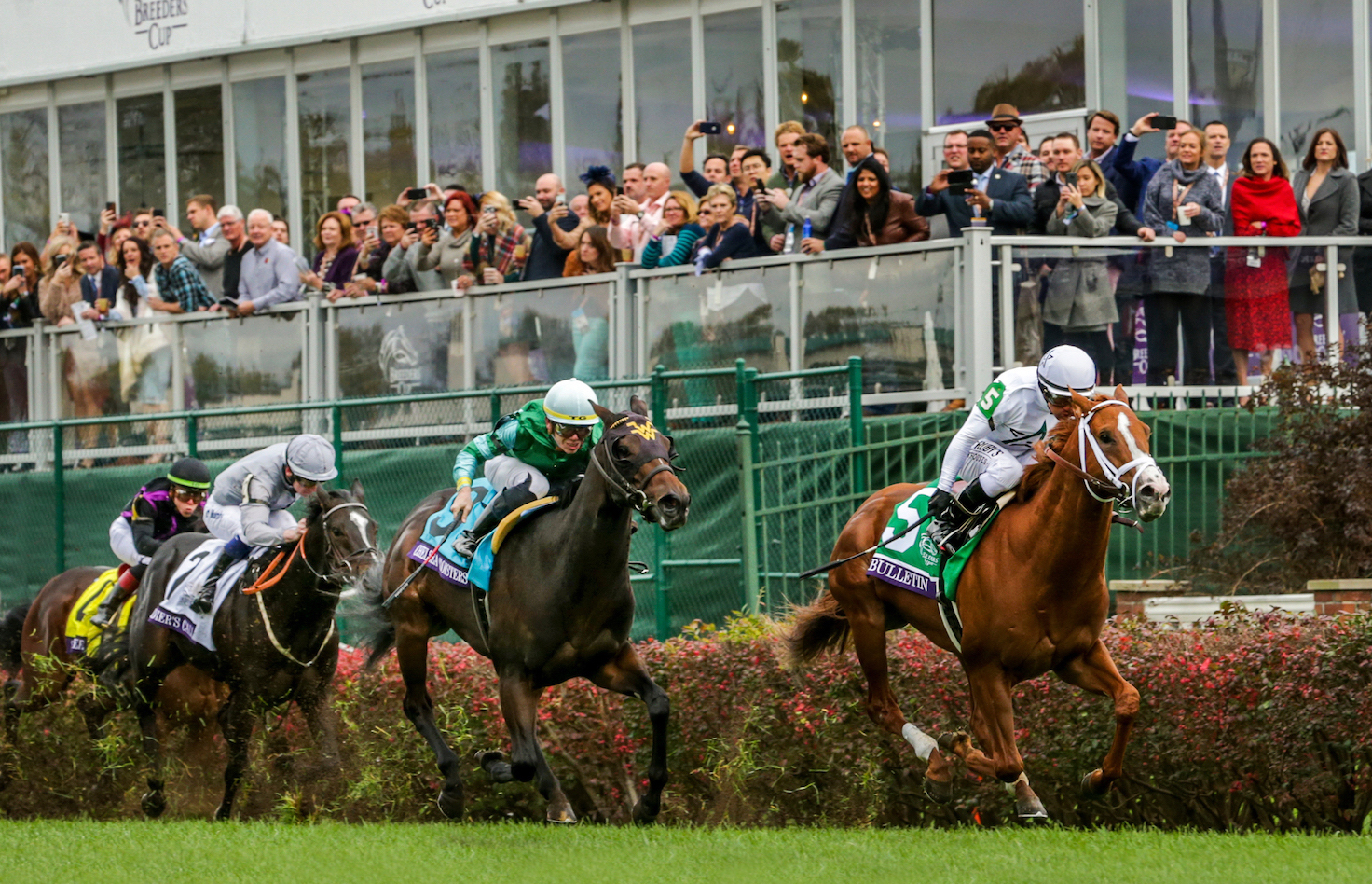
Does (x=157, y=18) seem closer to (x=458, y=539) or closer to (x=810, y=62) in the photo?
(x=810, y=62)

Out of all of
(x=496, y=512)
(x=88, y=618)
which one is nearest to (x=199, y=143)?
(x=88, y=618)

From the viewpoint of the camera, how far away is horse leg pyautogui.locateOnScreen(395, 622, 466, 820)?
8.99 m

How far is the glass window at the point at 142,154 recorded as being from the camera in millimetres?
20078

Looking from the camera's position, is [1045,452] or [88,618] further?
[88,618]

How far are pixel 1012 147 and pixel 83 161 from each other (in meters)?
12.0

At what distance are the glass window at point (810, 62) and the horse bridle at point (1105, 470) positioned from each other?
Answer: 863 cm

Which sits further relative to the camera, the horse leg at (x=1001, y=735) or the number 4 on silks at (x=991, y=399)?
the number 4 on silks at (x=991, y=399)

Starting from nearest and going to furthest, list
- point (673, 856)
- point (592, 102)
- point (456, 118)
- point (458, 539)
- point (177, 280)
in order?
point (673, 856) < point (458, 539) < point (177, 280) < point (592, 102) < point (456, 118)

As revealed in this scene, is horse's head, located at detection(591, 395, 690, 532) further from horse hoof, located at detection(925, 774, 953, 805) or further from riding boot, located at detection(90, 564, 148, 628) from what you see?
riding boot, located at detection(90, 564, 148, 628)

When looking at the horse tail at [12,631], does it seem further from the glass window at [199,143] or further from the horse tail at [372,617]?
the glass window at [199,143]

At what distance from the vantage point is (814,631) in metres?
8.89

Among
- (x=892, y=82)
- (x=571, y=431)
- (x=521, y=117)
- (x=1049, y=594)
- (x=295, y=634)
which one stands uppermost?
(x=521, y=117)

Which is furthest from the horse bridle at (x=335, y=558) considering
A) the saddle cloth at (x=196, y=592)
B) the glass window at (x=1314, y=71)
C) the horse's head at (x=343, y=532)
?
the glass window at (x=1314, y=71)

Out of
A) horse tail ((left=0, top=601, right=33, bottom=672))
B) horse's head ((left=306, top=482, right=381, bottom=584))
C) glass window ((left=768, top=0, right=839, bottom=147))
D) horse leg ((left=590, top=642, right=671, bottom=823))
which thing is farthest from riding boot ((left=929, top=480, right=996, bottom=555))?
glass window ((left=768, top=0, right=839, bottom=147))
